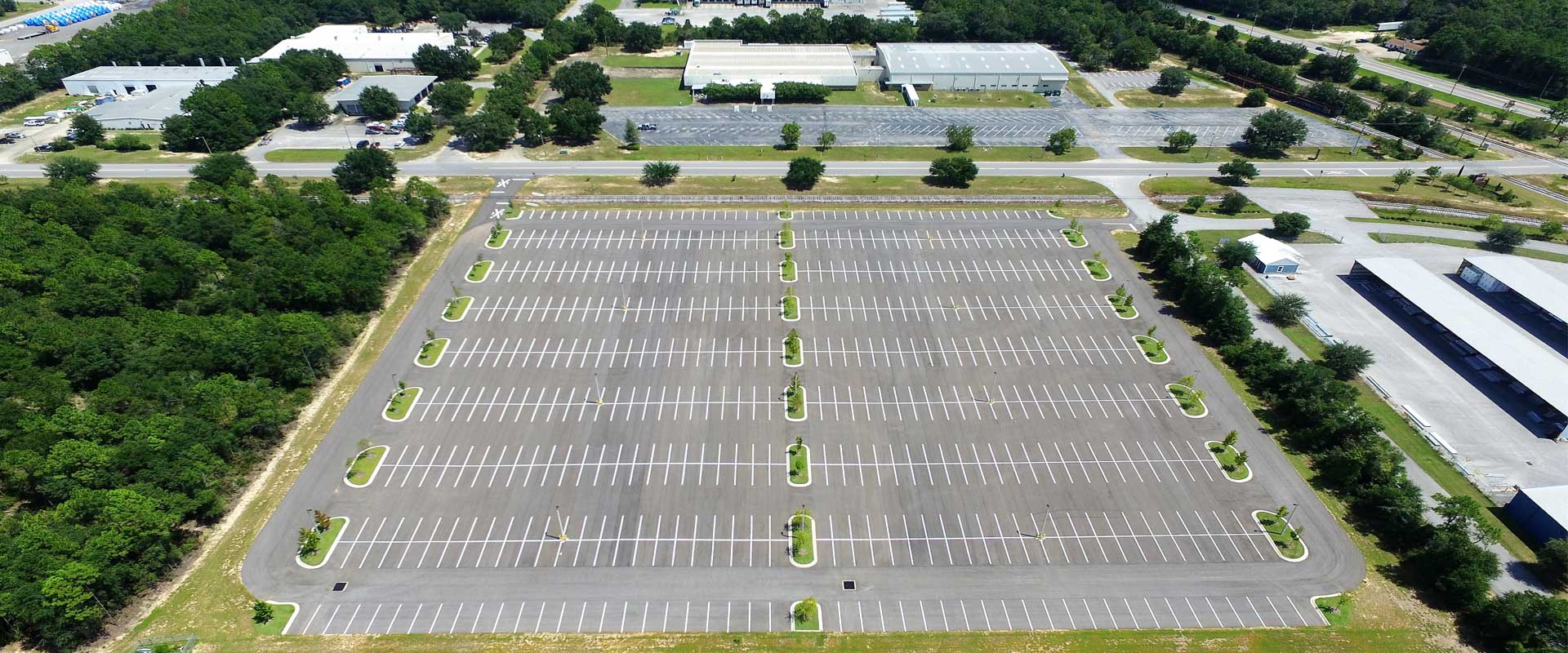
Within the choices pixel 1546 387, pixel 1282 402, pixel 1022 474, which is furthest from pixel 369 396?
pixel 1546 387

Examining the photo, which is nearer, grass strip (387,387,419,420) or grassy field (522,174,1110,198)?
grass strip (387,387,419,420)

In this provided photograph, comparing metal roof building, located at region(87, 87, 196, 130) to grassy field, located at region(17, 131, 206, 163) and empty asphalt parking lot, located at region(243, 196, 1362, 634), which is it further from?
empty asphalt parking lot, located at region(243, 196, 1362, 634)

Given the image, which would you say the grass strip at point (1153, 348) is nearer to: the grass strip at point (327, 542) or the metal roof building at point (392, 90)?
the grass strip at point (327, 542)

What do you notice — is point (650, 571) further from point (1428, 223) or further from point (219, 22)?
point (219, 22)

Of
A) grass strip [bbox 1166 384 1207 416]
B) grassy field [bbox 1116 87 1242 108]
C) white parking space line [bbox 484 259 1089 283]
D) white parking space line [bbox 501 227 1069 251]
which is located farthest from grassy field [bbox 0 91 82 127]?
grassy field [bbox 1116 87 1242 108]

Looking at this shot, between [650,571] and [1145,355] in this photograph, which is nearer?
[650,571]

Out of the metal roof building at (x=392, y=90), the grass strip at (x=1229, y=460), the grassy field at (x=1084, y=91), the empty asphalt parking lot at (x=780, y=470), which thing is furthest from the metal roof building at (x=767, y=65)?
the grass strip at (x=1229, y=460)

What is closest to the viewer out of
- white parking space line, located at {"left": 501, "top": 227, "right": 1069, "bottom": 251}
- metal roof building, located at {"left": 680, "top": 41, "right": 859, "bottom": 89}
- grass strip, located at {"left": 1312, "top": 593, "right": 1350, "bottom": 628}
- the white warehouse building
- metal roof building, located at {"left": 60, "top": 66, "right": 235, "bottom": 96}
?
grass strip, located at {"left": 1312, "top": 593, "right": 1350, "bottom": 628}
